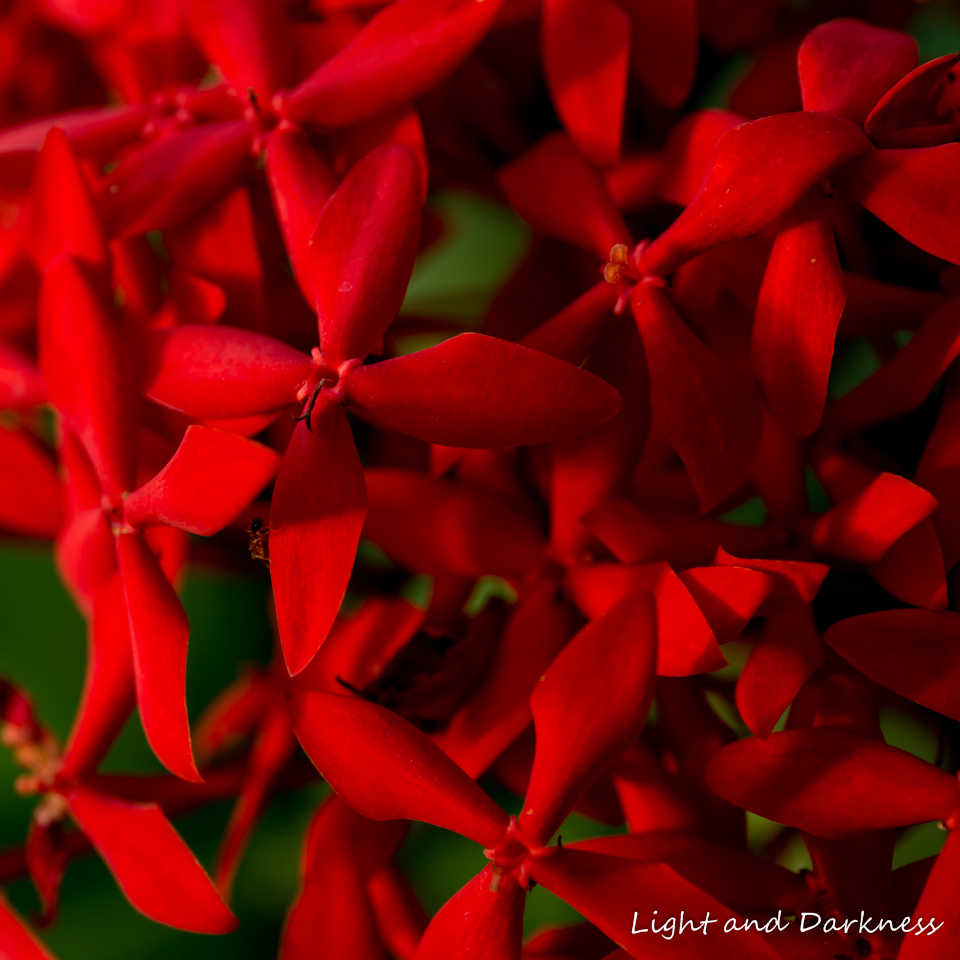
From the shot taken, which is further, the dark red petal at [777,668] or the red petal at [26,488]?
the red petal at [26,488]

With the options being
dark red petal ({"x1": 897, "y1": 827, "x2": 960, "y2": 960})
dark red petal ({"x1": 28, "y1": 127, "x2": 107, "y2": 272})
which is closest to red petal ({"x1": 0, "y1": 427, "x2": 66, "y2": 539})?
dark red petal ({"x1": 28, "y1": 127, "x2": 107, "y2": 272})

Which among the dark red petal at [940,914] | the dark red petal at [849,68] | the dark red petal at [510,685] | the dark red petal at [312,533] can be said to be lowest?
the dark red petal at [940,914]

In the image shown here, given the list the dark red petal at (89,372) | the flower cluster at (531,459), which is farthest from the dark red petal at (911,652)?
the dark red petal at (89,372)

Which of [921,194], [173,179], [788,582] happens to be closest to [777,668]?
[788,582]

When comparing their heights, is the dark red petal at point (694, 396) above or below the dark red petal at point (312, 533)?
above

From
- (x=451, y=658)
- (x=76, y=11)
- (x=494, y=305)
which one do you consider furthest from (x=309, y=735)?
(x=76, y=11)

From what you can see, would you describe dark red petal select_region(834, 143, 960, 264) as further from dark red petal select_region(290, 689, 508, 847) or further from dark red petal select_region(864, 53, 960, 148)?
dark red petal select_region(290, 689, 508, 847)

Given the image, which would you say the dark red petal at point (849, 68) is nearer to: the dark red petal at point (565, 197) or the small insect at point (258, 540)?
the dark red petal at point (565, 197)

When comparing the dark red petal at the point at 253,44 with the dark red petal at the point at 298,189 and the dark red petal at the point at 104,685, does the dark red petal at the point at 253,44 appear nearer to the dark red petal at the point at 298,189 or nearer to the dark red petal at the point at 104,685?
the dark red petal at the point at 298,189
